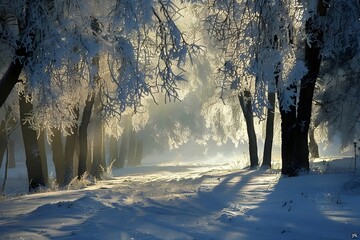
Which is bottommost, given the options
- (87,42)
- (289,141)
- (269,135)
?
(289,141)

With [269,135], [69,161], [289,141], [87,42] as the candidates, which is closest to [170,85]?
→ [87,42]

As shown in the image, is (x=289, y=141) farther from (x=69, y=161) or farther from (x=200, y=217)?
(x=69, y=161)

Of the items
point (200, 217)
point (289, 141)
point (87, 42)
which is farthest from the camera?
point (289, 141)

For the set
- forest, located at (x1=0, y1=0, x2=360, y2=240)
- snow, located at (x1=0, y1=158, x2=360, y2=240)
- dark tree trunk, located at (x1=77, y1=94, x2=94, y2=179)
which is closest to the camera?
snow, located at (x1=0, y1=158, x2=360, y2=240)

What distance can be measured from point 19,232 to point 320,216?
3.92 meters

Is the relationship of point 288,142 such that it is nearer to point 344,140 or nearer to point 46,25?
point 46,25

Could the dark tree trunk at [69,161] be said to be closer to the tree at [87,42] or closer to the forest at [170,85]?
the forest at [170,85]

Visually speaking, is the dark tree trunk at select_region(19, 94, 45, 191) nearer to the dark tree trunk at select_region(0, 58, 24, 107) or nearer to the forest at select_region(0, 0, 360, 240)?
the forest at select_region(0, 0, 360, 240)

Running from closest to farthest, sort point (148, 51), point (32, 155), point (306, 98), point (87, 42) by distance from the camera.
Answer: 1. point (87, 42)
2. point (148, 51)
3. point (306, 98)
4. point (32, 155)

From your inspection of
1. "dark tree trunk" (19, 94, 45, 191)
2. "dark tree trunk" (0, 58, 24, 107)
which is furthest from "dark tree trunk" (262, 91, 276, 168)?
"dark tree trunk" (0, 58, 24, 107)

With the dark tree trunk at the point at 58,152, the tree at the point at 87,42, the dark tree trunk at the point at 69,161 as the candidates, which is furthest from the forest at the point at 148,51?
the dark tree trunk at the point at 58,152

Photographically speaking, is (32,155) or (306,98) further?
(32,155)

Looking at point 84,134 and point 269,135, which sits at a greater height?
point 84,134

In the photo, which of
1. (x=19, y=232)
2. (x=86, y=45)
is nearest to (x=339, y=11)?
(x=86, y=45)
